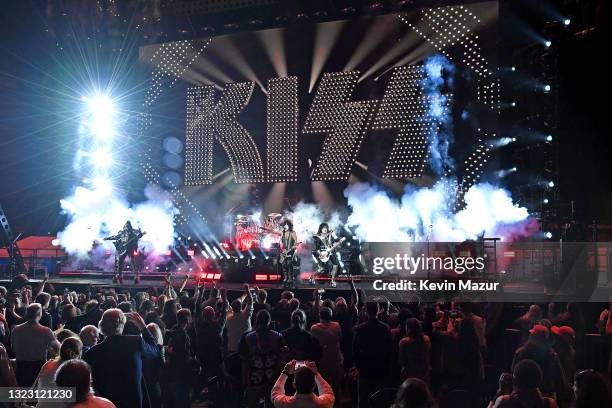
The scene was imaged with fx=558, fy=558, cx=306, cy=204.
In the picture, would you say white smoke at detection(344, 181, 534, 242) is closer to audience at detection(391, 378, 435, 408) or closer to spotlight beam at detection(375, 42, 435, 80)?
spotlight beam at detection(375, 42, 435, 80)

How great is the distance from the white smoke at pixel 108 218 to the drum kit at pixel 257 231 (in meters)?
2.86

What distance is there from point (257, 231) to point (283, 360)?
13272 millimetres

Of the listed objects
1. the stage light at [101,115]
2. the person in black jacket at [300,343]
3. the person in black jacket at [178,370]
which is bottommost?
the person in black jacket at [178,370]

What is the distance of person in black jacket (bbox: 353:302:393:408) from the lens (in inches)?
203

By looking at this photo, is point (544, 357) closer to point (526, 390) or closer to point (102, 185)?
point (526, 390)

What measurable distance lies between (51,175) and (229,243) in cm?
671

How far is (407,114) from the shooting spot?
56.7ft

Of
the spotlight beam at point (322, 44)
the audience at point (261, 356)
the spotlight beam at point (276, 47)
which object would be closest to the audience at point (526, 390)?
the audience at point (261, 356)

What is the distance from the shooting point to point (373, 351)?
16.9 ft

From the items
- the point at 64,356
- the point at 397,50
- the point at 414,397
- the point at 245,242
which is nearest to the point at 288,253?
the point at 245,242

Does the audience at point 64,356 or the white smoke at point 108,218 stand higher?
the white smoke at point 108,218

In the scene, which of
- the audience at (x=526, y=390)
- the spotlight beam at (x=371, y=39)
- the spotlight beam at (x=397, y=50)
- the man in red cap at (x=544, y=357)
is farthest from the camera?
the spotlight beam at (x=371, y=39)

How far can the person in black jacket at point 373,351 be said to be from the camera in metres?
5.16

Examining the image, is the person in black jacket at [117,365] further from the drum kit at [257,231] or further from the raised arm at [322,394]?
Answer: the drum kit at [257,231]
